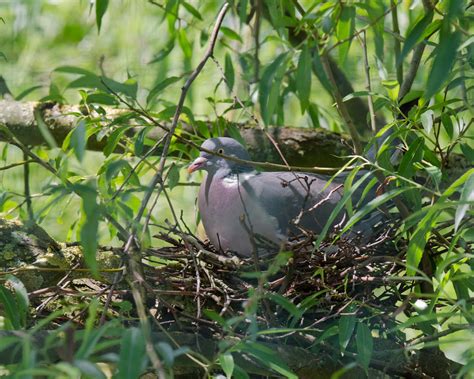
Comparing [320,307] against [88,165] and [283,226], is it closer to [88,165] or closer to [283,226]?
[283,226]

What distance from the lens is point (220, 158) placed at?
2.85m

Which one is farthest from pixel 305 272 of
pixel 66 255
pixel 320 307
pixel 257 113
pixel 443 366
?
pixel 257 113

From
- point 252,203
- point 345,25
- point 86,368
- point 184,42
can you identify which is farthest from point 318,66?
point 86,368

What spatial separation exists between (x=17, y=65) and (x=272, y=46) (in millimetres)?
1173

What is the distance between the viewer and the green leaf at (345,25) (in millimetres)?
2043

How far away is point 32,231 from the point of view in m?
2.41

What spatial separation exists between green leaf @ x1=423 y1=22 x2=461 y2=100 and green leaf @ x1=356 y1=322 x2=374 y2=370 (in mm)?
617

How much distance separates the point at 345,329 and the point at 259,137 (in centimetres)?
121

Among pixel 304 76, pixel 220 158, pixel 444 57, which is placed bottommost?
pixel 220 158

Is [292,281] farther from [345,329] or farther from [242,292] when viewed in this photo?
[345,329]

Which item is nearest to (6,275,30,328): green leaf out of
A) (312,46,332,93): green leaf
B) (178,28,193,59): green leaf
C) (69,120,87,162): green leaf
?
(69,120,87,162): green leaf

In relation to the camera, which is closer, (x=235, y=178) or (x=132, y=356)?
(x=132, y=356)

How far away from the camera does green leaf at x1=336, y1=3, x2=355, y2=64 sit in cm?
204

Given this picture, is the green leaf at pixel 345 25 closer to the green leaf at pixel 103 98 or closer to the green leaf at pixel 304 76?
the green leaf at pixel 304 76
